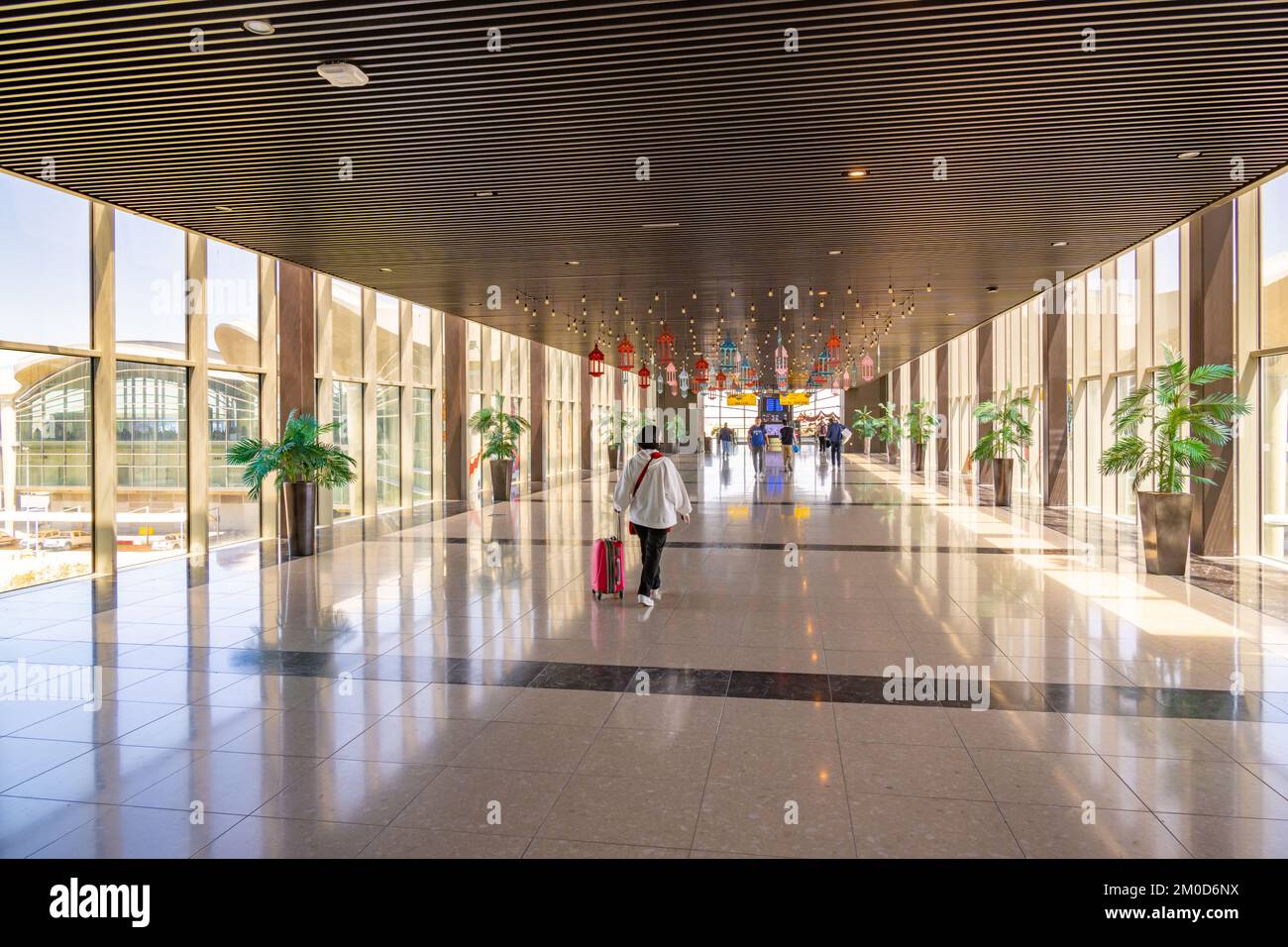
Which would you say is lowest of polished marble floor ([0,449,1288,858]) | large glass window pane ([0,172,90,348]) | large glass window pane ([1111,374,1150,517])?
polished marble floor ([0,449,1288,858])

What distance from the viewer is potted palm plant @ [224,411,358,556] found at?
10.4 meters

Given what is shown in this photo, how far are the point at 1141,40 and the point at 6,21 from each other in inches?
248

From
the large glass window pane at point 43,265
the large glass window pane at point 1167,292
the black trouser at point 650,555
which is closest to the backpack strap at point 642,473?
the black trouser at point 650,555

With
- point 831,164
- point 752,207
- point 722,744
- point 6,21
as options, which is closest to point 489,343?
point 752,207

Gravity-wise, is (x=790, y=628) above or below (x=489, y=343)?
below

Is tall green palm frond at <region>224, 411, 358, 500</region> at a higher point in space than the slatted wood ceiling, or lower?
lower

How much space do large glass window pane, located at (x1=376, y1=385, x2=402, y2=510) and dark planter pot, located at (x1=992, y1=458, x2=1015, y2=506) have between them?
11585 millimetres

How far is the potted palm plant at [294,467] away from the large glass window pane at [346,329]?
384 cm

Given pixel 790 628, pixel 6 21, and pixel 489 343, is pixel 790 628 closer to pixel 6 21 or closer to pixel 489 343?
pixel 6 21

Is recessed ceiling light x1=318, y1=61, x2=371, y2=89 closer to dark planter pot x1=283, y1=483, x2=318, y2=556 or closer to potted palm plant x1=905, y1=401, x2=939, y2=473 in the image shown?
dark planter pot x1=283, y1=483, x2=318, y2=556

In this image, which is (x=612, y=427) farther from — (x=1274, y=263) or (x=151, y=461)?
(x=1274, y=263)

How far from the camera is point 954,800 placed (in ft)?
11.6

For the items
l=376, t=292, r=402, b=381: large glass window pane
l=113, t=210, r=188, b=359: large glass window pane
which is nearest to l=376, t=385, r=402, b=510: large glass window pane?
l=376, t=292, r=402, b=381: large glass window pane

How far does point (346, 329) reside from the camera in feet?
48.2
